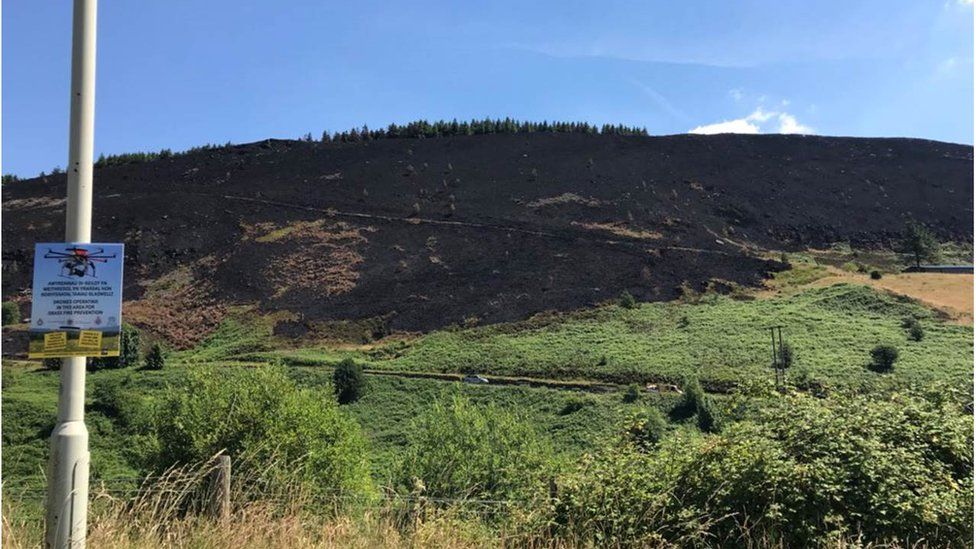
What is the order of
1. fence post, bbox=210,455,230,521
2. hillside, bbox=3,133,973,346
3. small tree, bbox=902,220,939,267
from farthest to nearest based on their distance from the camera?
1. small tree, bbox=902,220,939,267
2. hillside, bbox=3,133,973,346
3. fence post, bbox=210,455,230,521

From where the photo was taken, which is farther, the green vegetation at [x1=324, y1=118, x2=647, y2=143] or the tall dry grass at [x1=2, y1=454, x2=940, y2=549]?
the green vegetation at [x1=324, y1=118, x2=647, y2=143]

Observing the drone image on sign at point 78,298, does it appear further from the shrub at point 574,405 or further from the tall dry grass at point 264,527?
the shrub at point 574,405

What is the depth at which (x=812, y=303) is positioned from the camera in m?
48.0

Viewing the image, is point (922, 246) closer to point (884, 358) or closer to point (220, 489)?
point (884, 358)

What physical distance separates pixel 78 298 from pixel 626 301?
161ft

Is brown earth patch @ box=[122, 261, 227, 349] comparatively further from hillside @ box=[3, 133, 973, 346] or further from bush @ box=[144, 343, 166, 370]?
bush @ box=[144, 343, 166, 370]

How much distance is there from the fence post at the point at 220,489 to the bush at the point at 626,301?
4717 cm

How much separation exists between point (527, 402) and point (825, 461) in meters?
28.1

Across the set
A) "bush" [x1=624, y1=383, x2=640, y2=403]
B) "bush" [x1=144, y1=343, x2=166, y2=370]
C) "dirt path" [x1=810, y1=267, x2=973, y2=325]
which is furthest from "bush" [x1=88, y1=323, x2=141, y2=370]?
"dirt path" [x1=810, y1=267, x2=973, y2=325]

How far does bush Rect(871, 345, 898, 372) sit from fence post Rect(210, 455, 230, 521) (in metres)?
36.1

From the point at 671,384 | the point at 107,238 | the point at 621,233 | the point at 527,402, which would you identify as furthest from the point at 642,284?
the point at 107,238

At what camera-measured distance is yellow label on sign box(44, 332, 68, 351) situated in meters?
3.30

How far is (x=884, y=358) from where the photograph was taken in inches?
1346

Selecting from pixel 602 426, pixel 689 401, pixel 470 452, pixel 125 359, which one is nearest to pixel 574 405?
pixel 602 426
